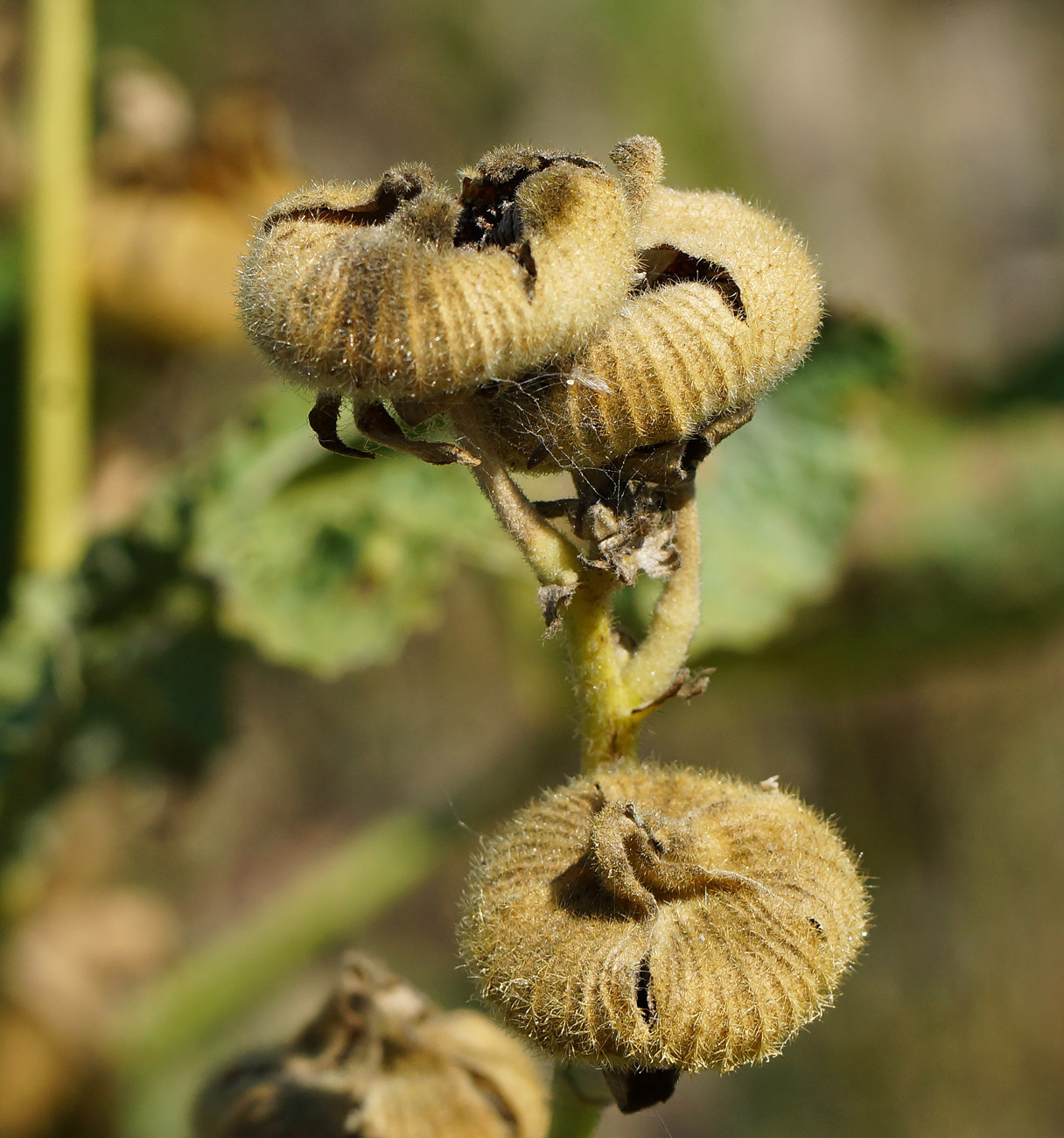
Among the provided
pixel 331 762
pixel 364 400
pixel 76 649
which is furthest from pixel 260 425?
pixel 331 762

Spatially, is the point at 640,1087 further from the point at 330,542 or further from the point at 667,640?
the point at 330,542

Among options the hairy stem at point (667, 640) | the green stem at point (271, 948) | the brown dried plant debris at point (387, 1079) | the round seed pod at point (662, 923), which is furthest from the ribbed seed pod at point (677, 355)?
the green stem at point (271, 948)

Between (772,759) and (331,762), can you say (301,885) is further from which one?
(772,759)

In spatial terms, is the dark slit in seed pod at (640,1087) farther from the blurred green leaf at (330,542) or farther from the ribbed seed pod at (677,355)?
the blurred green leaf at (330,542)

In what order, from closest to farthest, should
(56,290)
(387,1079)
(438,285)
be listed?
(438,285) < (387,1079) < (56,290)

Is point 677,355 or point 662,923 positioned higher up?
point 677,355

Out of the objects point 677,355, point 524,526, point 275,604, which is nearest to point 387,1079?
point 524,526
